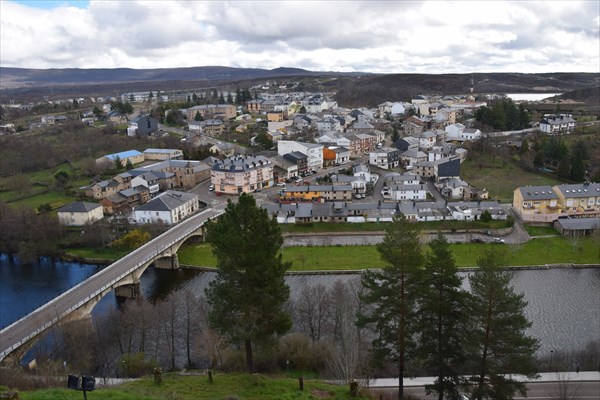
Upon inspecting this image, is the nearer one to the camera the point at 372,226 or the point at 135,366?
the point at 135,366

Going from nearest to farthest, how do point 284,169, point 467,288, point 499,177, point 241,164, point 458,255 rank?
point 467,288 < point 458,255 < point 241,164 < point 499,177 < point 284,169

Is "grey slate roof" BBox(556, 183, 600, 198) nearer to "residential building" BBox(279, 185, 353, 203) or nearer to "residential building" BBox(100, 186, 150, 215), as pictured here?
"residential building" BBox(279, 185, 353, 203)

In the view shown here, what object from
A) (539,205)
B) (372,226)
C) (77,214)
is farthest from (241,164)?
(539,205)

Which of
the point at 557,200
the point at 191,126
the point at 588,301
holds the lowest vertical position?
the point at 588,301

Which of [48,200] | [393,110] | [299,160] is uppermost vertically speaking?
[393,110]

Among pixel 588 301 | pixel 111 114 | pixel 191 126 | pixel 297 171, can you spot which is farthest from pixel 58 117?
pixel 588 301

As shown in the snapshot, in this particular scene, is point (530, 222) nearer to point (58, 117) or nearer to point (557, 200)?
point (557, 200)

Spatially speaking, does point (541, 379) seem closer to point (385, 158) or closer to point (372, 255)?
point (372, 255)
